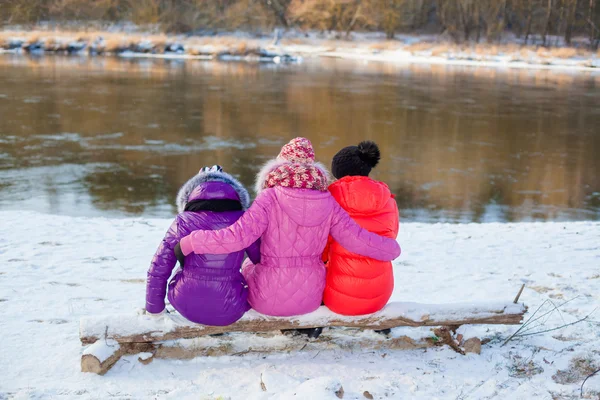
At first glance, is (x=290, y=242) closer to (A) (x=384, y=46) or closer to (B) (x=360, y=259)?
(B) (x=360, y=259)

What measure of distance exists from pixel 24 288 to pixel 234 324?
1.76m

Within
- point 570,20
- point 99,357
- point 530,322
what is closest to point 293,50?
point 570,20

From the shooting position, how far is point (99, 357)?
9.68ft

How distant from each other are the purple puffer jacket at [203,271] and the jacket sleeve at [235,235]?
84 millimetres

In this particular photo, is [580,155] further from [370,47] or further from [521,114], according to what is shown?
[370,47]

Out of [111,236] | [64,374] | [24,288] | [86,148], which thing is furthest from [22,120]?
[64,374]

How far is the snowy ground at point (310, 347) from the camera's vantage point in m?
2.93

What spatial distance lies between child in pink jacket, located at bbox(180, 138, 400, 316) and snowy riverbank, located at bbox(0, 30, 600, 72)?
31114 mm

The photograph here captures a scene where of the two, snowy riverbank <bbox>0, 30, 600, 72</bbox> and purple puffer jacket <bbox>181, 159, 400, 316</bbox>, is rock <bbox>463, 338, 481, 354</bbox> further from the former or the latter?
snowy riverbank <bbox>0, 30, 600, 72</bbox>

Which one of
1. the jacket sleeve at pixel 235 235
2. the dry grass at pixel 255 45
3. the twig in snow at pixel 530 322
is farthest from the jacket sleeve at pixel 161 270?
the dry grass at pixel 255 45

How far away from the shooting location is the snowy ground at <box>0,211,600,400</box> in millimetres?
2932

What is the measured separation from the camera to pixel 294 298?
312 centimetres

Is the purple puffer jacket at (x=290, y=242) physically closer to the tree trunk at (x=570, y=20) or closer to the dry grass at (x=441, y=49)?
the dry grass at (x=441, y=49)

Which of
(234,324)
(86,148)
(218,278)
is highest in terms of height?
(218,278)
